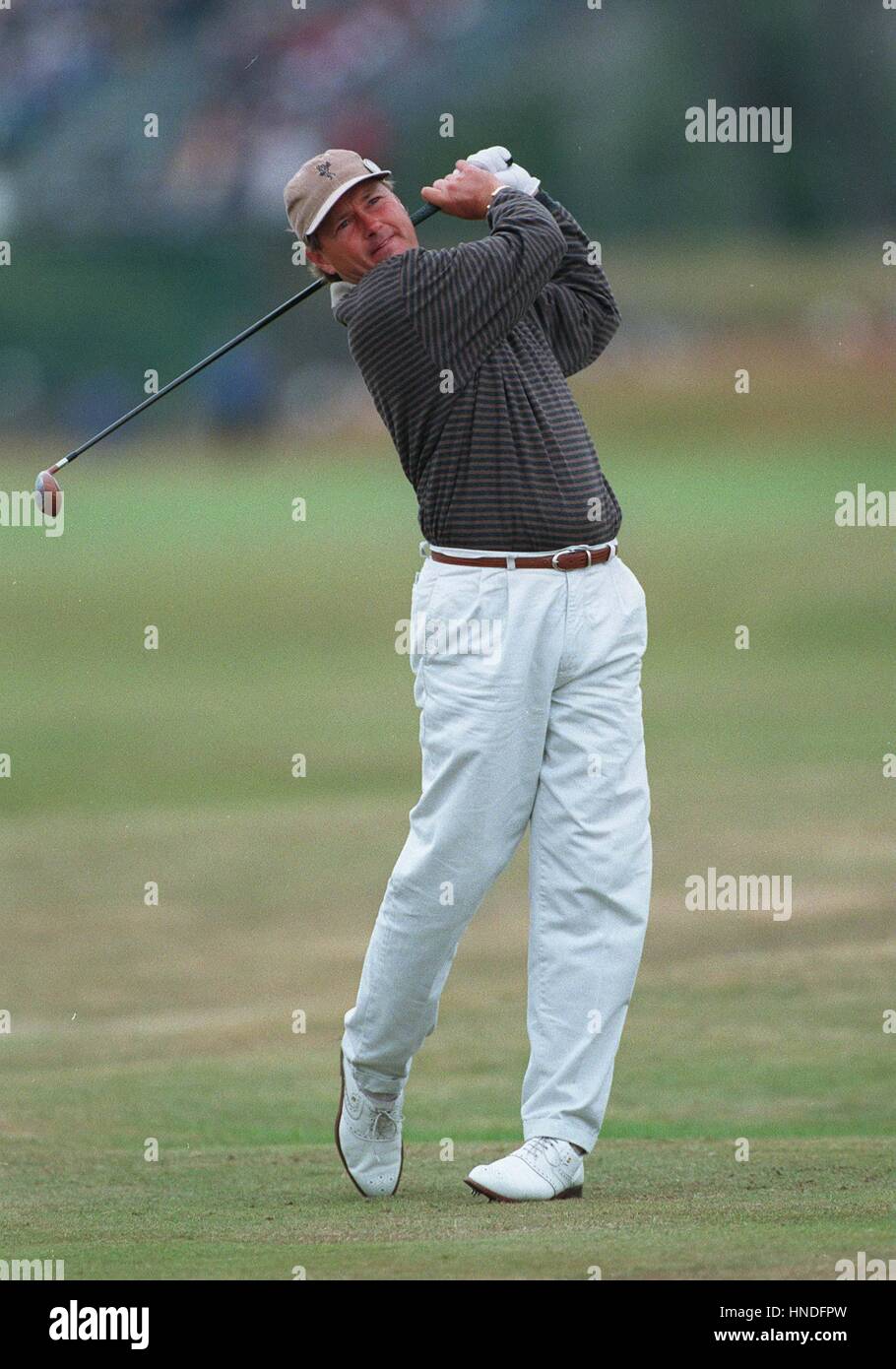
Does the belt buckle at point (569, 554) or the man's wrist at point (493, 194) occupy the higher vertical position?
the man's wrist at point (493, 194)

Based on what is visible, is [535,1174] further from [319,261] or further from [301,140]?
[301,140]

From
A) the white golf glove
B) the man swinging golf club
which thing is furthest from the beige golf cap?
the white golf glove

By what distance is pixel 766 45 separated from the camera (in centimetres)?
4297

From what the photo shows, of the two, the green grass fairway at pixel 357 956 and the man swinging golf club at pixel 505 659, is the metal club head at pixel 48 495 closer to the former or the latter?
the man swinging golf club at pixel 505 659

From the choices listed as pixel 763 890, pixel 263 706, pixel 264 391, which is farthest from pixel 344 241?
pixel 264 391

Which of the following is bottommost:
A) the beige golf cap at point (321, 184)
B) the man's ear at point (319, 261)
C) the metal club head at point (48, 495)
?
the metal club head at point (48, 495)

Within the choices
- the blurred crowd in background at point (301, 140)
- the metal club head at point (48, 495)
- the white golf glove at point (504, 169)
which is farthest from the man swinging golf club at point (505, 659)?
the blurred crowd in background at point (301, 140)

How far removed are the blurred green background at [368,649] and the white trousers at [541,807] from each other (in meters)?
0.31

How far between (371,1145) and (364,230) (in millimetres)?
1553

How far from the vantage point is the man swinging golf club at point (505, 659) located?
12.5 feet

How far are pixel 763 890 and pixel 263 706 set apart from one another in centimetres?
804

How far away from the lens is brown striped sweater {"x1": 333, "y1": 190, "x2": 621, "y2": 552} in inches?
149

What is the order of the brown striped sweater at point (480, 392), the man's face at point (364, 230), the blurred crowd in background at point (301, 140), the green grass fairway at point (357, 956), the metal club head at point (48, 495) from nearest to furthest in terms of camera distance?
the green grass fairway at point (357, 956)
the brown striped sweater at point (480, 392)
the man's face at point (364, 230)
the metal club head at point (48, 495)
the blurred crowd in background at point (301, 140)

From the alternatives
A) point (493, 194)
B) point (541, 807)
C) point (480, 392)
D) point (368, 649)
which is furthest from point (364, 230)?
point (368, 649)
